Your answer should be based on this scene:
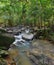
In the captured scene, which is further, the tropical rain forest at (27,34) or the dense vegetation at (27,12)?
the dense vegetation at (27,12)

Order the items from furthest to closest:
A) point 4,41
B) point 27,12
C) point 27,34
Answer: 1. point 27,12
2. point 27,34
3. point 4,41

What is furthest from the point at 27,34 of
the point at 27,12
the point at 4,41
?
the point at 4,41

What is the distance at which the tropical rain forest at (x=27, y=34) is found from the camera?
11488mm

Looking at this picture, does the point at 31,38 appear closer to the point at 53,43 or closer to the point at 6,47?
the point at 53,43

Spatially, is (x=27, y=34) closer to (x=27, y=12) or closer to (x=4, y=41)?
(x=27, y=12)

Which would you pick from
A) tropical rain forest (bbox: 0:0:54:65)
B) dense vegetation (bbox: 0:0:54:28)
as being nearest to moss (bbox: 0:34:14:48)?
tropical rain forest (bbox: 0:0:54:65)

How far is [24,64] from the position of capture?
34.3ft

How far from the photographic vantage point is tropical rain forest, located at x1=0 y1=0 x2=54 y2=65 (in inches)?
452

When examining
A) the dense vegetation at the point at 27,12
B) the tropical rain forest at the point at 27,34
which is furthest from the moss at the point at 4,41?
the dense vegetation at the point at 27,12

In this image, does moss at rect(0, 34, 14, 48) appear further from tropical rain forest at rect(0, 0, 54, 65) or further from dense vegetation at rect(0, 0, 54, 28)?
dense vegetation at rect(0, 0, 54, 28)

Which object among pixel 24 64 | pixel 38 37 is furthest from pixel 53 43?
pixel 24 64

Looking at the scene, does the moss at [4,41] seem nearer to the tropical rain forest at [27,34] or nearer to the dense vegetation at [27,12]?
the tropical rain forest at [27,34]

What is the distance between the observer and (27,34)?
2184 centimetres

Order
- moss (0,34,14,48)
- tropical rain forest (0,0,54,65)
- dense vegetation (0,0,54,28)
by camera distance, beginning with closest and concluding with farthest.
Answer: tropical rain forest (0,0,54,65)
moss (0,34,14,48)
dense vegetation (0,0,54,28)
